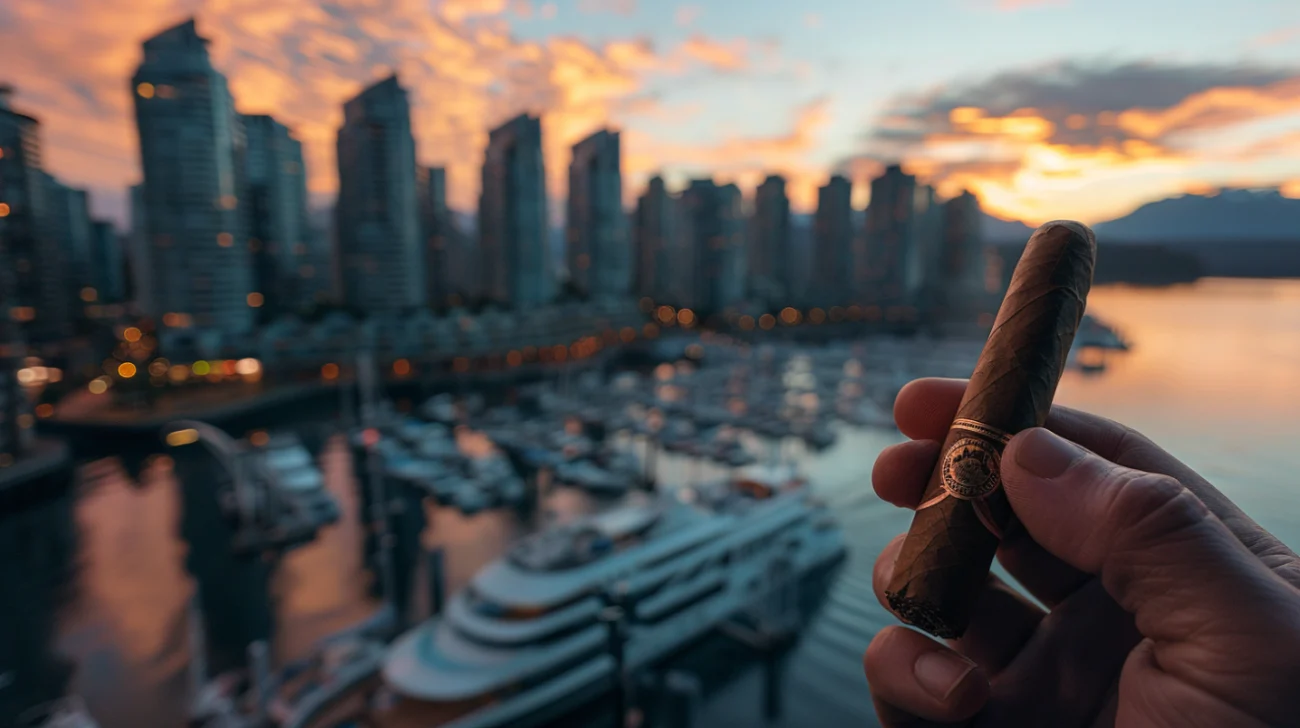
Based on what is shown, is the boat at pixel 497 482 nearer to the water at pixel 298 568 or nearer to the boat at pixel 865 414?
the water at pixel 298 568

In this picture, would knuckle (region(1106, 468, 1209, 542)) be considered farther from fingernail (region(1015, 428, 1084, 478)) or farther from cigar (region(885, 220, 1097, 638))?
cigar (region(885, 220, 1097, 638))

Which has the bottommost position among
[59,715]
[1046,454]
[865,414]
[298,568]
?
[298,568]

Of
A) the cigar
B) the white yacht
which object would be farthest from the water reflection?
the cigar

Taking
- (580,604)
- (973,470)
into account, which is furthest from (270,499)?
(973,470)

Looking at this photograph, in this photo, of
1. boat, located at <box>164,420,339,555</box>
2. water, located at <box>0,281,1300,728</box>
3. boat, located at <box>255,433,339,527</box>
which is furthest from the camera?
boat, located at <box>255,433,339,527</box>

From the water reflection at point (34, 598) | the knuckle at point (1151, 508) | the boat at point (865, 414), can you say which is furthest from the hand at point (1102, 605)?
the boat at point (865, 414)

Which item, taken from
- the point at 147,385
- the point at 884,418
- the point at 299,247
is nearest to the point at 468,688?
the point at 884,418

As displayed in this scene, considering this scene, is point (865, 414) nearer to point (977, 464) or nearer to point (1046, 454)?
point (977, 464)

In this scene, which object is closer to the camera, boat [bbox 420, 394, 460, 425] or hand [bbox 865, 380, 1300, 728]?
hand [bbox 865, 380, 1300, 728]
